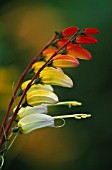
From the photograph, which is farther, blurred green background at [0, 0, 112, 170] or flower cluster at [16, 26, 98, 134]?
blurred green background at [0, 0, 112, 170]

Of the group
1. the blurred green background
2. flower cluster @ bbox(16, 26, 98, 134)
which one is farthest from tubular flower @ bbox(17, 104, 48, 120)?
the blurred green background

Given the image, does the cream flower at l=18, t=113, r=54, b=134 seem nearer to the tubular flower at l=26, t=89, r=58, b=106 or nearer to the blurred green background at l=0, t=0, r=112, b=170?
the tubular flower at l=26, t=89, r=58, b=106

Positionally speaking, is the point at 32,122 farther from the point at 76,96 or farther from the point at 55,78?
the point at 76,96

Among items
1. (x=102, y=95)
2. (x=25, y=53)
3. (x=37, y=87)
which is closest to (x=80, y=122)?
(x=102, y=95)

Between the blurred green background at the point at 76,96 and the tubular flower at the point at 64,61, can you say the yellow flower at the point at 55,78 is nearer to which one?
the tubular flower at the point at 64,61

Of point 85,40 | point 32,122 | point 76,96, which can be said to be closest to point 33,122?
point 32,122

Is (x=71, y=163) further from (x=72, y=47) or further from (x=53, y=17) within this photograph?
(x=72, y=47)
